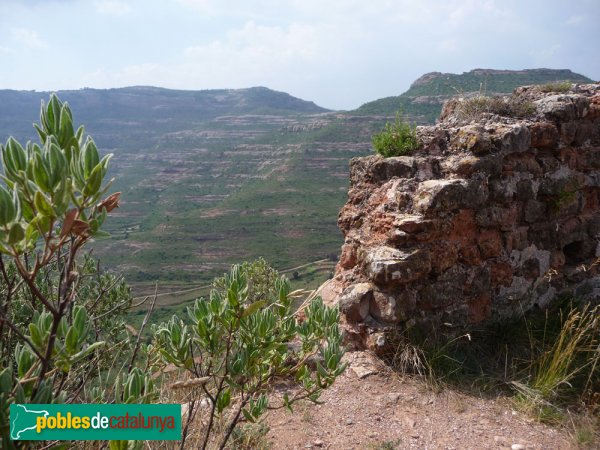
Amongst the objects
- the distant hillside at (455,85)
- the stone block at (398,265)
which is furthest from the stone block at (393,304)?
the distant hillside at (455,85)

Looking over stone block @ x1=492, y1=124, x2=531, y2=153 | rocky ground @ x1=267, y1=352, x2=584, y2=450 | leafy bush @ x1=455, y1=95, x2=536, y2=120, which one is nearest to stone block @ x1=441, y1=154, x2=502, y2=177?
stone block @ x1=492, y1=124, x2=531, y2=153

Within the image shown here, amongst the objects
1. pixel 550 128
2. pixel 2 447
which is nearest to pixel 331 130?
pixel 550 128

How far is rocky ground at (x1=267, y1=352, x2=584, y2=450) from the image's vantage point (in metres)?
3.68

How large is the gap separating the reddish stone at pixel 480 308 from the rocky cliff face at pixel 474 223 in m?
0.01


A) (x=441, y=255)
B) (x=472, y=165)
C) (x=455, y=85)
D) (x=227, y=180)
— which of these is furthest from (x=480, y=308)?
(x=227, y=180)

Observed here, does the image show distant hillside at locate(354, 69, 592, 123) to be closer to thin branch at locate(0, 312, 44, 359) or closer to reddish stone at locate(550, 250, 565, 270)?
reddish stone at locate(550, 250, 565, 270)

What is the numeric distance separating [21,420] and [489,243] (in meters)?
4.95

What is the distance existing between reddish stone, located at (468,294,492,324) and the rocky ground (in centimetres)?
112

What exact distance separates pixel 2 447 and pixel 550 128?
635 centimetres

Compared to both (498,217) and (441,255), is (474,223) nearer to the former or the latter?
(498,217)

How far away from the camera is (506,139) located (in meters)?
5.35

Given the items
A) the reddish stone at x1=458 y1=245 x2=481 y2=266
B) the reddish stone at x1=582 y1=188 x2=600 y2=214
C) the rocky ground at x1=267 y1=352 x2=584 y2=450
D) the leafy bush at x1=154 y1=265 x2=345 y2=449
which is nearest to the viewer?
the leafy bush at x1=154 y1=265 x2=345 y2=449

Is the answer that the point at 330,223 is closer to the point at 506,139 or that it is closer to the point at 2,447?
the point at 506,139

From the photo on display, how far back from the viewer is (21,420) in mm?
1545
